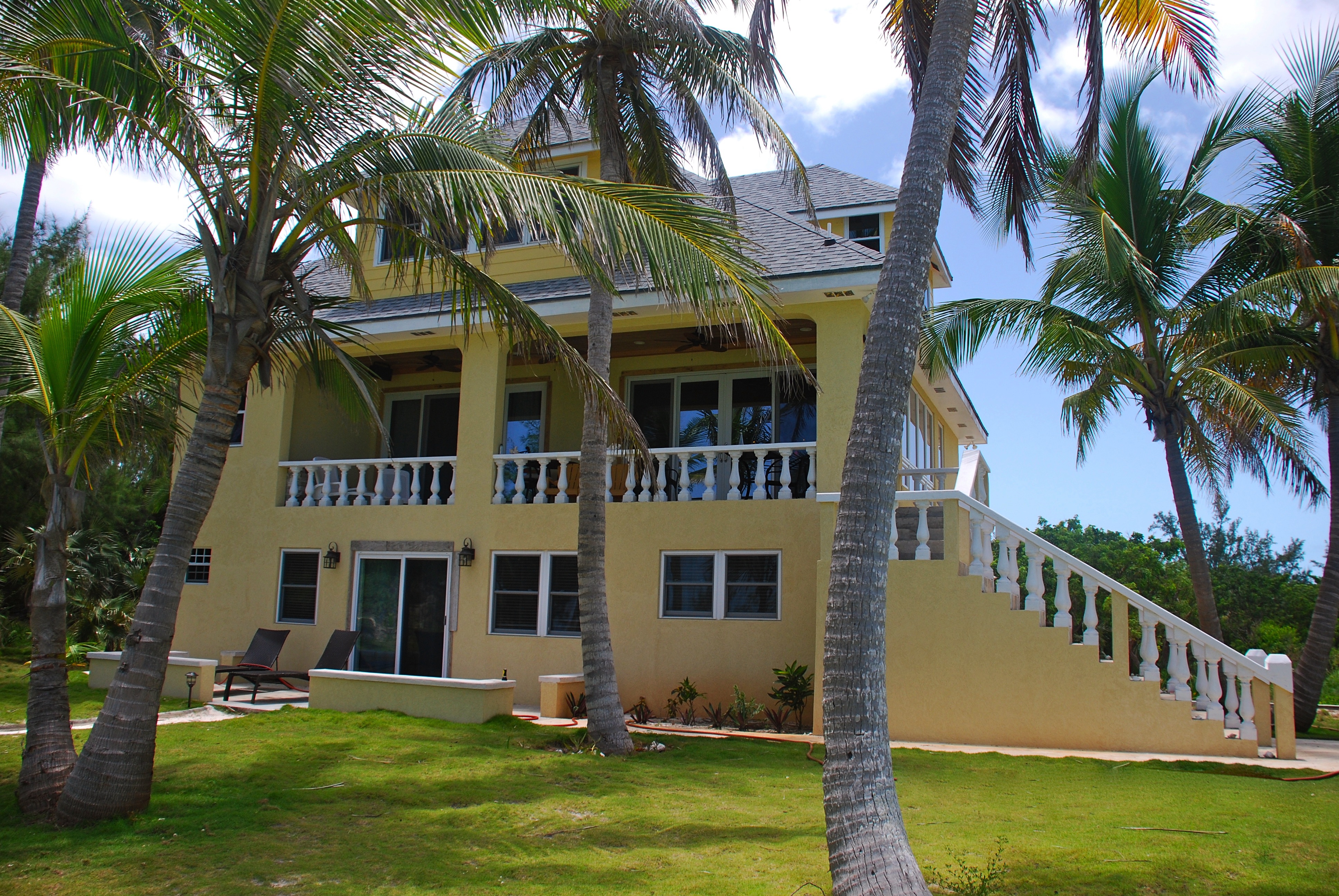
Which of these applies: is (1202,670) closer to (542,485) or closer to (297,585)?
(542,485)

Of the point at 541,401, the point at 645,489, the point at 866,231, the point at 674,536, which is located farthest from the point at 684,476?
the point at 866,231

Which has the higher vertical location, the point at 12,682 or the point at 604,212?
the point at 604,212

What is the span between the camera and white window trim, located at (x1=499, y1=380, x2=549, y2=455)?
1681 centimetres

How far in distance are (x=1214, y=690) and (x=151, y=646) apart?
9.37 meters

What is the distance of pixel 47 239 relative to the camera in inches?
903

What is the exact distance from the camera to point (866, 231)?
16312 millimetres

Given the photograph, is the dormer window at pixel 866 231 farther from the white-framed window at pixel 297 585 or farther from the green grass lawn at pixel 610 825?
the white-framed window at pixel 297 585

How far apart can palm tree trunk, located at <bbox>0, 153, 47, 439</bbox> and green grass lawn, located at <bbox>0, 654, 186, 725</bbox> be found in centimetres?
314

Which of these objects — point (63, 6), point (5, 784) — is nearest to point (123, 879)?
point (5, 784)

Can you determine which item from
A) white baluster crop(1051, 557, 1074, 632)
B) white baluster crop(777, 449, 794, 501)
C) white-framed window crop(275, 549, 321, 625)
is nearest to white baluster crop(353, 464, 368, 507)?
white-framed window crop(275, 549, 321, 625)

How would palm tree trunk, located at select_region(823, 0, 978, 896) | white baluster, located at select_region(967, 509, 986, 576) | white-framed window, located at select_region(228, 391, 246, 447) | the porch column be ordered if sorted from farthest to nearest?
white-framed window, located at select_region(228, 391, 246, 447) → the porch column → white baluster, located at select_region(967, 509, 986, 576) → palm tree trunk, located at select_region(823, 0, 978, 896)

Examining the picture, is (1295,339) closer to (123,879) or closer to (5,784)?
(123,879)

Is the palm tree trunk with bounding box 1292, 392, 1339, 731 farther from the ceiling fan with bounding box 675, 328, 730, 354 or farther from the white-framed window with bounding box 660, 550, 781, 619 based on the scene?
the ceiling fan with bounding box 675, 328, 730, 354

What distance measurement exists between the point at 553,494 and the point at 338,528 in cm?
342
